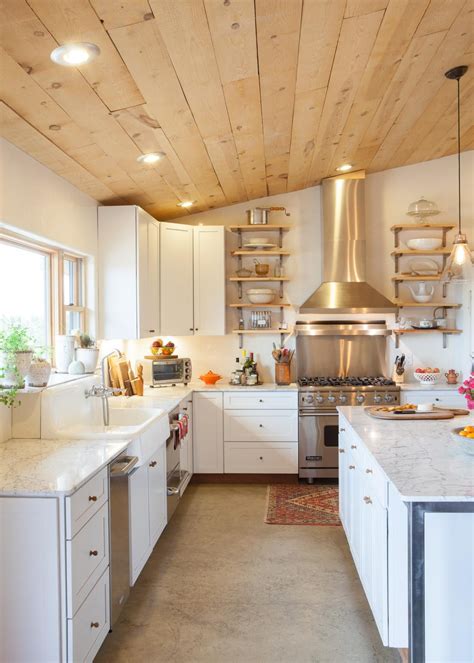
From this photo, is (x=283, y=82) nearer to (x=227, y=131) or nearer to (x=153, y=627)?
(x=227, y=131)

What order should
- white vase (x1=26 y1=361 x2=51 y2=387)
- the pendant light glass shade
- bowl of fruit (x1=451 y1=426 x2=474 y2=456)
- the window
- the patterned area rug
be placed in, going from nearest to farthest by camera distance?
1. bowl of fruit (x1=451 y1=426 x2=474 y2=456)
2. white vase (x1=26 y1=361 x2=51 y2=387)
3. the window
4. the pendant light glass shade
5. the patterned area rug

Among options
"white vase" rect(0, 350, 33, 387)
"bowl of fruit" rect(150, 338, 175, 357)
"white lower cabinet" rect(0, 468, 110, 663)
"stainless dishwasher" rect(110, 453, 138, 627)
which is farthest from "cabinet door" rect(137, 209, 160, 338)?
"white lower cabinet" rect(0, 468, 110, 663)

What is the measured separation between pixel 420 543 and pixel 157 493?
1884mm

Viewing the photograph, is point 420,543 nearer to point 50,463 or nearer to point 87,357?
point 50,463

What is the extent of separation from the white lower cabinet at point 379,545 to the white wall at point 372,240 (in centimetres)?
260

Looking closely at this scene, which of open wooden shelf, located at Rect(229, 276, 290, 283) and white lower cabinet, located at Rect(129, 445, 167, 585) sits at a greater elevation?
open wooden shelf, located at Rect(229, 276, 290, 283)

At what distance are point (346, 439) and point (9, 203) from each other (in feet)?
7.74

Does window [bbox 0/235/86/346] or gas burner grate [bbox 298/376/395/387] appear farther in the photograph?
gas burner grate [bbox 298/376/395/387]

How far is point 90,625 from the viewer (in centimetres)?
205

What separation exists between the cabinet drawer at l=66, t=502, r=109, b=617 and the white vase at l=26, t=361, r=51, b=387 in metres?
0.89

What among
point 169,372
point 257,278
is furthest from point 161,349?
point 257,278

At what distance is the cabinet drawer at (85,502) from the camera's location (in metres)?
1.87

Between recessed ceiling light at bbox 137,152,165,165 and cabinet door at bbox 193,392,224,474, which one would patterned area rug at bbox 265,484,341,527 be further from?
recessed ceiling light at bbox 137,152,165,165

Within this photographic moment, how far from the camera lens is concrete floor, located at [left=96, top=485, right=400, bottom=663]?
2.37 metres
